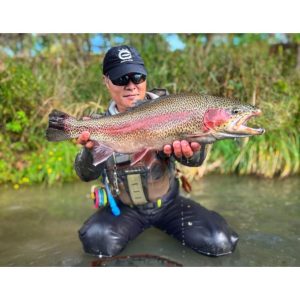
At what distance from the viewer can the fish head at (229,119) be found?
2719mm

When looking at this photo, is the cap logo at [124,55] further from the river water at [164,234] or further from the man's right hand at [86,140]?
the river water at [164,234]

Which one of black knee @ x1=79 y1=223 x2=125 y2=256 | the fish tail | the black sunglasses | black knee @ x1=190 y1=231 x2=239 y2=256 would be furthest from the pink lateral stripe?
black knee @ x1=190 y1=231 x2=239 y2=256

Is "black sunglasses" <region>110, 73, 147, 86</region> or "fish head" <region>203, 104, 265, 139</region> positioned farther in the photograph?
"black sunglasses" <region>110, 73, 147, 86</region>

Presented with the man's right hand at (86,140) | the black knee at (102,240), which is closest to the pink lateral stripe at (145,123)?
the man's right hand at (86,140)

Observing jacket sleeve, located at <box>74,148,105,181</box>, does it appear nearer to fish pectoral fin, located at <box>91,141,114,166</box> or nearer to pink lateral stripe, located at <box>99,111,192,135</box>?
fish pectoral fin, located at <box>91,141,114,166</box>

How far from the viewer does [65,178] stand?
6.20m

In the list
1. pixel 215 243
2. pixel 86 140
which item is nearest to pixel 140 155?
pixel 86 140

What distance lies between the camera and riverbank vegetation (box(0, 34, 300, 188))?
6234 millimetres

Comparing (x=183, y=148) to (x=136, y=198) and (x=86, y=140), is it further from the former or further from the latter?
(x=136, y=198)

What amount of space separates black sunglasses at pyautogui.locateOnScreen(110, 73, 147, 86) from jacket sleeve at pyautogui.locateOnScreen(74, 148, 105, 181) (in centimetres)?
62

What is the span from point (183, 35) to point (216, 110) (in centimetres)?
527

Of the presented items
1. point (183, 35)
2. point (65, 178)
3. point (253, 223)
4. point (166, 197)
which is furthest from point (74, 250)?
point (183, 35)
